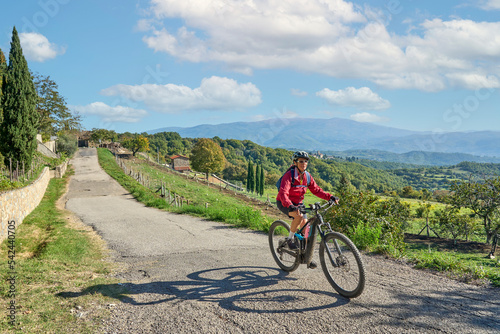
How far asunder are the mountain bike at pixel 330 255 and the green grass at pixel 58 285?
3.01 meters

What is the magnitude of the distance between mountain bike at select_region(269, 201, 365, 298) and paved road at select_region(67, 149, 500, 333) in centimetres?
18

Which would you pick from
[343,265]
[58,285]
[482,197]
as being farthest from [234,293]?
[482,197]

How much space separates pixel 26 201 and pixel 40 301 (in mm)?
12092

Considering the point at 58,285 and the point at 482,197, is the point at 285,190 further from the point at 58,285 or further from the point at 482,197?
the point at 482,197

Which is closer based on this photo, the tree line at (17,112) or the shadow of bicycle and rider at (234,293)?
the shadow of bicycle and rider at (234,293)

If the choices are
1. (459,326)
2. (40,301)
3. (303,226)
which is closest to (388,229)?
(303,226)

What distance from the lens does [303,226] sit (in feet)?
17.8

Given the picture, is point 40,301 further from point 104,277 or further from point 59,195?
point 59,195

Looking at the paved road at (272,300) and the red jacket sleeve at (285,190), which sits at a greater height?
the red jacket sleeve at (285,190)

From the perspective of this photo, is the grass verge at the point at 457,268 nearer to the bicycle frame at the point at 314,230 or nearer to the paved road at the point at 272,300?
the paved road at the point at 272,300

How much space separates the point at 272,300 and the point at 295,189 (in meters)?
1.88

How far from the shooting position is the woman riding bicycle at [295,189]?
529cm

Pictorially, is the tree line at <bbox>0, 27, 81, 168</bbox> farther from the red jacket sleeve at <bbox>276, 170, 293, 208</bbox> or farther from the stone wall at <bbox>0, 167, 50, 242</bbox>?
the red jacket sleeve at <bbox>276, 170, 293, 208</bbox>

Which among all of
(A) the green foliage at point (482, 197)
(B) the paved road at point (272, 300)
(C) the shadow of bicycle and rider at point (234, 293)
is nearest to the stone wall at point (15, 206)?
(B) the paved road at point (272, 300)
